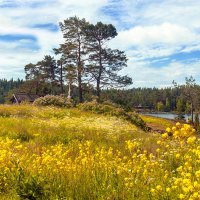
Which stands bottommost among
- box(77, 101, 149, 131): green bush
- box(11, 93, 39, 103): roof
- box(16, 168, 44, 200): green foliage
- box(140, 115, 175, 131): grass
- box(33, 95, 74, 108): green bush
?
box(140, 115, 175, 131): grass

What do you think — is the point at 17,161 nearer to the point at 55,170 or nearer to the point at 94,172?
the point at 55,170

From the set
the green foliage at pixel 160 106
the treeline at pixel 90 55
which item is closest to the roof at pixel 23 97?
the treeline at pixel 90 55

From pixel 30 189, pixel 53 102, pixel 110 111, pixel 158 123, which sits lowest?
pixel 158 123

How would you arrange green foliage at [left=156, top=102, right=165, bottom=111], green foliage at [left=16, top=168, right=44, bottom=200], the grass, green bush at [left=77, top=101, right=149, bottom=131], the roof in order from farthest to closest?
1. green foliage at [left=156, top=102, right=165, bottom=111]
2. the roof
3. the grass
4. green bush at [left=77, top=101, right=149, bottom=131]
5. green foliage at [left=16, top=168, right=44, bottom=200]

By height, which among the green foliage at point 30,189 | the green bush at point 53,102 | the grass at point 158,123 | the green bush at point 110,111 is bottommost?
the grass at point 158,123

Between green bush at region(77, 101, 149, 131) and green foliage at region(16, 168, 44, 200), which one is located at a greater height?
green bush at region(77, 101, 149, 131)

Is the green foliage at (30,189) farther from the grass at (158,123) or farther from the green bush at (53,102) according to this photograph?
the grass at (158,123)

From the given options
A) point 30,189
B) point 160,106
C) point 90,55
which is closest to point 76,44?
point 90,55

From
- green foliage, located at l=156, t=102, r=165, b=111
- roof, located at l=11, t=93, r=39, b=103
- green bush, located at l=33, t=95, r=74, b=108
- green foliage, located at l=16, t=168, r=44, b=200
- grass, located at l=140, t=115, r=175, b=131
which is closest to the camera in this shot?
green foliage, located at l=16, t=168, r=44, b=200

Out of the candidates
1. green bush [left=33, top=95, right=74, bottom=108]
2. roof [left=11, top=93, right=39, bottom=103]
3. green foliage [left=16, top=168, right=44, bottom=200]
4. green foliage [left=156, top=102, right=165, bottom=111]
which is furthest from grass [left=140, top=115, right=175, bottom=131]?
green foliage [left=156, top=102, right=165, bottom=111]

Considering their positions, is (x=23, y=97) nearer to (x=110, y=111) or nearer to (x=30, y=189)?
(x=110, y=111)

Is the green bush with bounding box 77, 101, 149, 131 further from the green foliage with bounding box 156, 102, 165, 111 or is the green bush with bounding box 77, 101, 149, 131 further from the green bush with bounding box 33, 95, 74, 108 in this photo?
the green foliage with bounding box 156, 102, 165, 111

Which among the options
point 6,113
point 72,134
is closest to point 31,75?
point 6,113

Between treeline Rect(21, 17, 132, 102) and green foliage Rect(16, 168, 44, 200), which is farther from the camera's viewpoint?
treeline Rect(21, 17, 132, 102)
